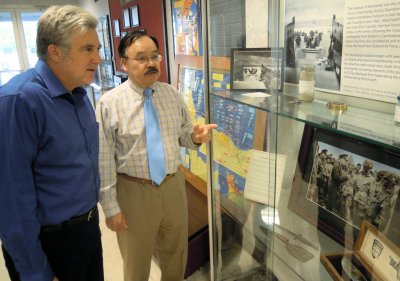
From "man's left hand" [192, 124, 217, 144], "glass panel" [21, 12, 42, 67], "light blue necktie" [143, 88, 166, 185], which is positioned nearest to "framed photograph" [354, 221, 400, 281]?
"man's left hand" [192, 124, 217, 144]

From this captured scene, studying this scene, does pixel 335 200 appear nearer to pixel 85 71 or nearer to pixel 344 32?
pixel 344 32

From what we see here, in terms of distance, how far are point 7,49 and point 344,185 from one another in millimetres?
8667

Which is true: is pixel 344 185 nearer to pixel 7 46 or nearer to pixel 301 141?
pixel 301 141

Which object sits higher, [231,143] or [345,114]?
[345,114]

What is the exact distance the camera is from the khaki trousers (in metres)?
1.59

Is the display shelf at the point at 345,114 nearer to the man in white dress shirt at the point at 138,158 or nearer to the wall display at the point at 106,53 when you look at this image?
the man in white dress shirt at the point at 138,158

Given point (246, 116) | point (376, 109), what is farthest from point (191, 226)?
point (376, 109)

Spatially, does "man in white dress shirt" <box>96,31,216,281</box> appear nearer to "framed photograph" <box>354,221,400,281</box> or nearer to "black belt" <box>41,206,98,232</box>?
"black belt" <box>41,206,98,232</box>

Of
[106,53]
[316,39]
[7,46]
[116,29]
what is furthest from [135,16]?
[7,46]

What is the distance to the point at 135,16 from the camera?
3.46 meters

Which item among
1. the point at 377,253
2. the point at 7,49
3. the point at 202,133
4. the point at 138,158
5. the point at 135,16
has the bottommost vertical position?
the point at 377,253

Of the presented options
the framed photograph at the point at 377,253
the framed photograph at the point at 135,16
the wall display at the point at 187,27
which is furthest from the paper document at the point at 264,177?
the framed photograph at the point at 135,16

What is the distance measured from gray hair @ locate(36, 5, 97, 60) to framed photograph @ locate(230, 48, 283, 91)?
1.96 feet

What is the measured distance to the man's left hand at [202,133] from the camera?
1.39 m
